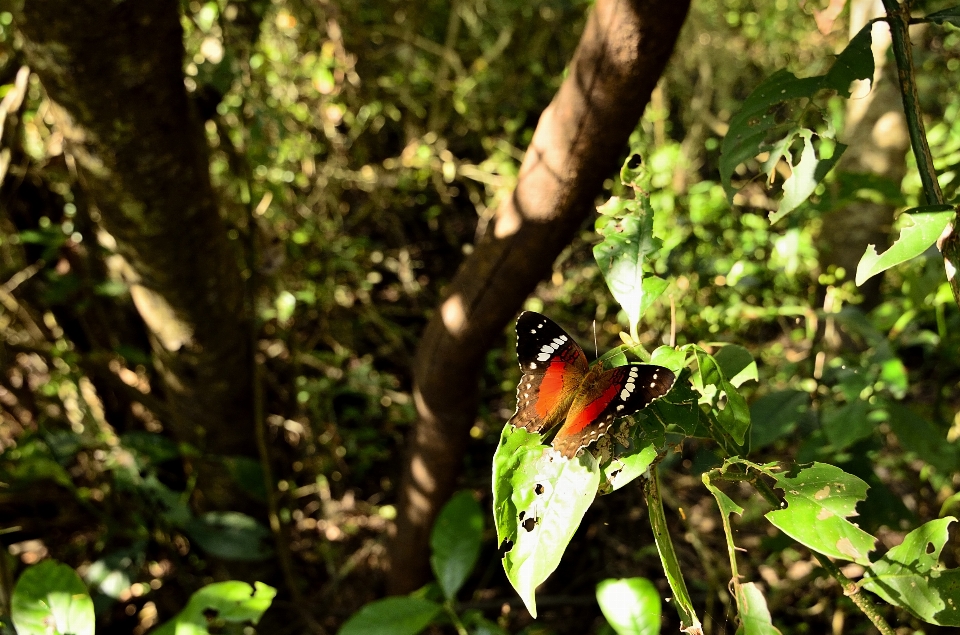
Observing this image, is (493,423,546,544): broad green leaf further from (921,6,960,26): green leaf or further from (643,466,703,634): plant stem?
(921,6,960,26): green leaf

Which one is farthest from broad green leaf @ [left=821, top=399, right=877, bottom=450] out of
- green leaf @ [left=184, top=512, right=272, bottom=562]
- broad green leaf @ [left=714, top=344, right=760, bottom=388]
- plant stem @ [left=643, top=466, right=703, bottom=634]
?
green leaf @ [left=184, top=512, right=272, bottom=562]

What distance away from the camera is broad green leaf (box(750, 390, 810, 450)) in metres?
1.39

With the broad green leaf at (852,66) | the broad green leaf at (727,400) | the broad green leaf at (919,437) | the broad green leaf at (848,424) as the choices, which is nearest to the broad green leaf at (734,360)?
the broad green leaf at (727,400)

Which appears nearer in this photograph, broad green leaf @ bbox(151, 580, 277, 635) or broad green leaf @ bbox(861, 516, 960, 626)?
broad green leaf @ bbox(861, 516, 960, 626)

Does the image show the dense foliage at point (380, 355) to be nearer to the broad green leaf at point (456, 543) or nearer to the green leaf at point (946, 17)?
the broad green leaf at point (456, 543)

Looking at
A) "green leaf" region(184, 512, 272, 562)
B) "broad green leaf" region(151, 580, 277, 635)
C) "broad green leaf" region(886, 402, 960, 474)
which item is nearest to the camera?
"broad green leaf" region(151, 580, 277, 635)

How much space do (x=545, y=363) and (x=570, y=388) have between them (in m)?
0.09

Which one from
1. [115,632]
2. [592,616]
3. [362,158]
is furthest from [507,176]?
[115,632]

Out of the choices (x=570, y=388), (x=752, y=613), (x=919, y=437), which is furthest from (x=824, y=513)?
(x=919, y=437)

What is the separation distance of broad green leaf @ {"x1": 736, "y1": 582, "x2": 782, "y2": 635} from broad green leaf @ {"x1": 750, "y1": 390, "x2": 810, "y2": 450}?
27.0 inches

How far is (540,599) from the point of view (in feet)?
6.57

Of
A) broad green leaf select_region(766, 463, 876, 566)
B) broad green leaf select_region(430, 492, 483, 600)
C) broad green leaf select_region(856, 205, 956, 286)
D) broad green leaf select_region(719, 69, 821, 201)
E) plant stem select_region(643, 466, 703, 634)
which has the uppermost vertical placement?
broad green leaf select_region(719, 69, 821, 201)

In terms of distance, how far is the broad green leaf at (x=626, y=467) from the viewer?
0.67 m

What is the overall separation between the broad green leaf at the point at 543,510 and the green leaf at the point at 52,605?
79 centimetres
